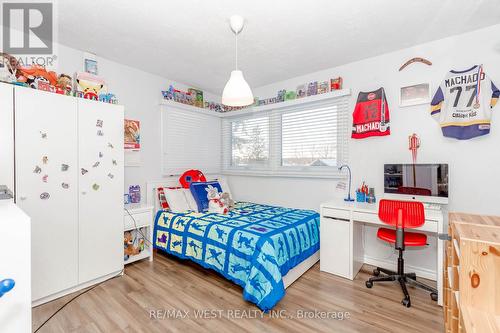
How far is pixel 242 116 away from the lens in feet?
14.0

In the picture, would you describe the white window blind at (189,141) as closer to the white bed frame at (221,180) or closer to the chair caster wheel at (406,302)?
the white bed frame at (221,180)

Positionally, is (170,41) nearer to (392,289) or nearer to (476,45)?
(476,45)

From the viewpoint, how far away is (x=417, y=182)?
2549mm

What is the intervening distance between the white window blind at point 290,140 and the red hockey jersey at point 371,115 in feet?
0.56

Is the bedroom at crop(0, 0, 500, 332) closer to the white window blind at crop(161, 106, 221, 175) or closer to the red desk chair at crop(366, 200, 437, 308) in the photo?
the red desk chair at crop(366, 200, 437, 308)

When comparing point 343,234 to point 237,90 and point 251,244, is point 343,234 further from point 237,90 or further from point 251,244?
point 237,90

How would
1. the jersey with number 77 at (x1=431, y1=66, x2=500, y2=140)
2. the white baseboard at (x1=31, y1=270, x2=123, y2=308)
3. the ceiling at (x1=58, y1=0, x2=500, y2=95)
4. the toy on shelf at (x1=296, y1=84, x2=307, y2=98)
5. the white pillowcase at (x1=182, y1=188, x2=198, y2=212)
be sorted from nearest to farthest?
1. the ceiling at (x1=58, y1=0, x2=500, y2=95)
2. the white baseboard at (x1=31, y1=270, x2=123, y2=308)
3. the jersey with number 77 at (x1=431, y1=66, x2=500, y2=140)
4. the white pillowcase at (x1=182, y1=188, x2=198, y2=212)
5. the toy on shelf at (x1=296, y1=84, x2=307, y2=98)

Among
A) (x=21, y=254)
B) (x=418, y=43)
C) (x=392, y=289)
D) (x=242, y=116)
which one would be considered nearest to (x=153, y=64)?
(x=242, y=116)

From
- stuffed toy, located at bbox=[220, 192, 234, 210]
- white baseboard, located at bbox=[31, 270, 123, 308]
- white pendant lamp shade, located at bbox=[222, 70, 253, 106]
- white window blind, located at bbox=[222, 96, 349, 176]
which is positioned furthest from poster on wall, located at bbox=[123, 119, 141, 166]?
white pendant lamp shade, located at bbox=[222, 70, 253, 106]

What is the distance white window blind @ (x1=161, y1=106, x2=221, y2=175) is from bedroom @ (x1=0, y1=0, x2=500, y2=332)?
0.20 m

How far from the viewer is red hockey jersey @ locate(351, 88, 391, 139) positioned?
9.39ft

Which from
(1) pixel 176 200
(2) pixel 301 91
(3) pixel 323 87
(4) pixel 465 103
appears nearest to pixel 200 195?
(1) pixel 176 200
